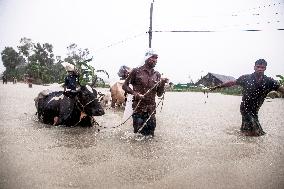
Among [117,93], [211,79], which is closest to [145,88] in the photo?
[117,93]

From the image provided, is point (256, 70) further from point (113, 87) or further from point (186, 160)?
point (113, 87)

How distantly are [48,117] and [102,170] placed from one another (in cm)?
428

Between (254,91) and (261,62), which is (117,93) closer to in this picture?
(254,91)

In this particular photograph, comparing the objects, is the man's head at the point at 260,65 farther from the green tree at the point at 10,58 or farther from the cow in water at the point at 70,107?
the green tree at the point at 10,58

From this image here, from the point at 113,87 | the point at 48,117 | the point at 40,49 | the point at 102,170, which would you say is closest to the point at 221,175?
the point at 102,170

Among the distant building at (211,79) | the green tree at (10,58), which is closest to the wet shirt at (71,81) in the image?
the distant building at (211,79)

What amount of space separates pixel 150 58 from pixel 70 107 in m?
2.42

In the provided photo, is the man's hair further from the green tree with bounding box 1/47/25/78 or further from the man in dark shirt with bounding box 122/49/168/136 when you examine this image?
the green tree with bounding box 1/47/25/78

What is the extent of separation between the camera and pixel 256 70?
7312 mm

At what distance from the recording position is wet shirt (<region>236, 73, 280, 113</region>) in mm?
7305

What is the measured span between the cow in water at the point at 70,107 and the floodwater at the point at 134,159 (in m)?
0.27

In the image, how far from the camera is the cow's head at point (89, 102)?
24.3 feet

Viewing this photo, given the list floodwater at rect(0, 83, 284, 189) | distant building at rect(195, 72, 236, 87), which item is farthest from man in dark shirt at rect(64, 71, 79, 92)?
distant building at rect(195, 72, 236, 87)

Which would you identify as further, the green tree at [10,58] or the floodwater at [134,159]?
the green tree at [10,58]
